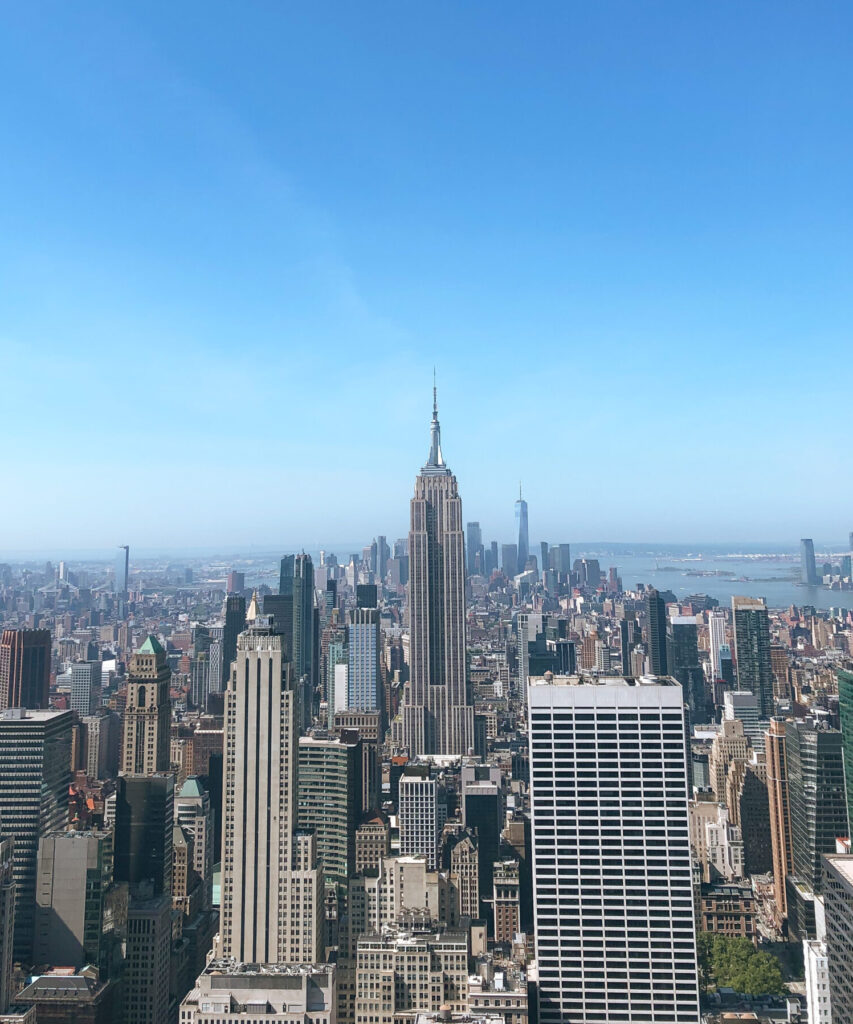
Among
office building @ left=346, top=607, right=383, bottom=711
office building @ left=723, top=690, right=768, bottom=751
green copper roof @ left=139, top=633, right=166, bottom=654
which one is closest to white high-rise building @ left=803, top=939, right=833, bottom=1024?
green copper roof @ left=139, top=633, right=166, bottom=654

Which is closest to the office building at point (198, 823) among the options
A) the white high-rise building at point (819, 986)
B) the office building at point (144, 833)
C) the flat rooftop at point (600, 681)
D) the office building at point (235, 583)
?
the office building at point (144, 833)

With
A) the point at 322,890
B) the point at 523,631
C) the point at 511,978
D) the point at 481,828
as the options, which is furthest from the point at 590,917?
the point at 523,631

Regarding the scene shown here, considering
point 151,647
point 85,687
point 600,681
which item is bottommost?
point 85,687

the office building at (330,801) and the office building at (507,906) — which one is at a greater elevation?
the office building at (330,801)

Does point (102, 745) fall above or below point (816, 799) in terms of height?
below

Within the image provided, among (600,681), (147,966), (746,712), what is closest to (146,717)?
(147,966)

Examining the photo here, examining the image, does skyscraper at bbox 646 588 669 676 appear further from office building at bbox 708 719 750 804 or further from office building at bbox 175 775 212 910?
office building at bbox 175 775 212 910

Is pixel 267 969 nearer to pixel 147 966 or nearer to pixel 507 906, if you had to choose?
pixel 147 966

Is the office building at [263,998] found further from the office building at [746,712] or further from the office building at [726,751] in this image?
the office building at [746,712]
